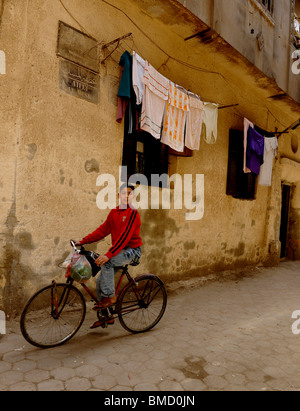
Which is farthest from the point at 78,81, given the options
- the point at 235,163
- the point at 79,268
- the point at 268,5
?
the point at 268,5

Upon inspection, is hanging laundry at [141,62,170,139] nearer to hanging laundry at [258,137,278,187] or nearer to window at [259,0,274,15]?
hanging laundry at [258,137,278,187]

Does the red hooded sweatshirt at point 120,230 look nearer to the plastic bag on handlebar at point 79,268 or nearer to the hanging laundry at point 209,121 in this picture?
the plastic bag on handlebar at point 79,268

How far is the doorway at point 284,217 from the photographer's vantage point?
1167 centimetres

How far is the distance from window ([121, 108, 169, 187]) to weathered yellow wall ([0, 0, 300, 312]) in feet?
0.85

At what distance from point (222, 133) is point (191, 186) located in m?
1.80

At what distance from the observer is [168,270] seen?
21.2 feet

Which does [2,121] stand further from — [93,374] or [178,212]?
[178,212]

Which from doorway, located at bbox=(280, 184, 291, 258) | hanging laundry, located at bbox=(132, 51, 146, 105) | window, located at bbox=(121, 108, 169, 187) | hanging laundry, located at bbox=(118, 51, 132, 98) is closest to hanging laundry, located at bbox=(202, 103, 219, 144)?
window, located at bbox=(121, 108, 169, 187)

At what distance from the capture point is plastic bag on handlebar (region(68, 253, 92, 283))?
138 inches

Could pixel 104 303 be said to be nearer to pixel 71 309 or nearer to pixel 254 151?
pixel 71 309

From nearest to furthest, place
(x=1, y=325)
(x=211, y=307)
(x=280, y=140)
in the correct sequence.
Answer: (x=1, y=325), (x=211, y=307), (x=280, y=140)

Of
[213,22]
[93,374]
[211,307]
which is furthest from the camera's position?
[213,22]

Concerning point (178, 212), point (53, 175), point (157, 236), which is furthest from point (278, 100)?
point (53, 175)

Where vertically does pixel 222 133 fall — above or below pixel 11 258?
above
